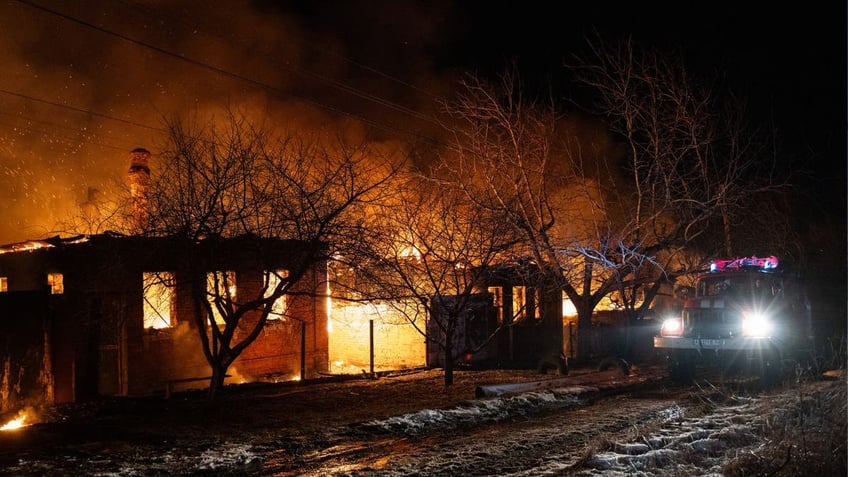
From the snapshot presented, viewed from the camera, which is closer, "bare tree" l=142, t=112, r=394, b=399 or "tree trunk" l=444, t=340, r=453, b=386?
"bare tree" l=142, t=112, r=394, b=399

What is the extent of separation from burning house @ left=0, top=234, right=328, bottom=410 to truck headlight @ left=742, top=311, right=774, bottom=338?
8638mm

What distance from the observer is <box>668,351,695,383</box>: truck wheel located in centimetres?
1440

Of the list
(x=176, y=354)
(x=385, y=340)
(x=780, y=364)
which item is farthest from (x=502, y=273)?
(x=176, y=354)

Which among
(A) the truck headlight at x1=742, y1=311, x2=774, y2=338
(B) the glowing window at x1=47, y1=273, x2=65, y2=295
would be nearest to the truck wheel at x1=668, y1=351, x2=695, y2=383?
(A) the truck headlight at x1=742, y1=311, x2=774, y2=338

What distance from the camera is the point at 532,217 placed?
16719 millimetres

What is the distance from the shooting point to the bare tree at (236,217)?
Answer: 10586mm

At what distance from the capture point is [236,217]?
1088cm

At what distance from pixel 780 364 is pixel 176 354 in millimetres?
13014

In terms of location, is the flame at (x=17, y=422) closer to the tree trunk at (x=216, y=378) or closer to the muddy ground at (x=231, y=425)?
the muddy ground at (x=231, y=425)

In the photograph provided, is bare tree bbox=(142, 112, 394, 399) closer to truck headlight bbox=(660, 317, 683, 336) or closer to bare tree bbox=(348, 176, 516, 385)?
bare tree bbox=(348, 176, 516, 385)

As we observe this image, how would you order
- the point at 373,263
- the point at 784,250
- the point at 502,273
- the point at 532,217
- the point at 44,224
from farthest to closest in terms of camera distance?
the point at 44,224, the point at 784,250, the point at 502,273, the point at 532,217, the point at 373,263

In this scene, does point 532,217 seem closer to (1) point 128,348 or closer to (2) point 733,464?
(1) point 128,348

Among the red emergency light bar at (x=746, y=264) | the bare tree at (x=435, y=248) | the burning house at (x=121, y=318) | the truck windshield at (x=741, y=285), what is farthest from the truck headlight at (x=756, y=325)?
the burning house at (x=121, y=318)

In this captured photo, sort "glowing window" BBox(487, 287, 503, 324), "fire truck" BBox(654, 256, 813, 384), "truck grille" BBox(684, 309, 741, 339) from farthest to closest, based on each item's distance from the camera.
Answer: "glowing window" BBox(487, 287, 503, 324), "truck grille" BBox(684, 309, 741, 339), "fire truck" BBox(654, 256, 813, 384)
